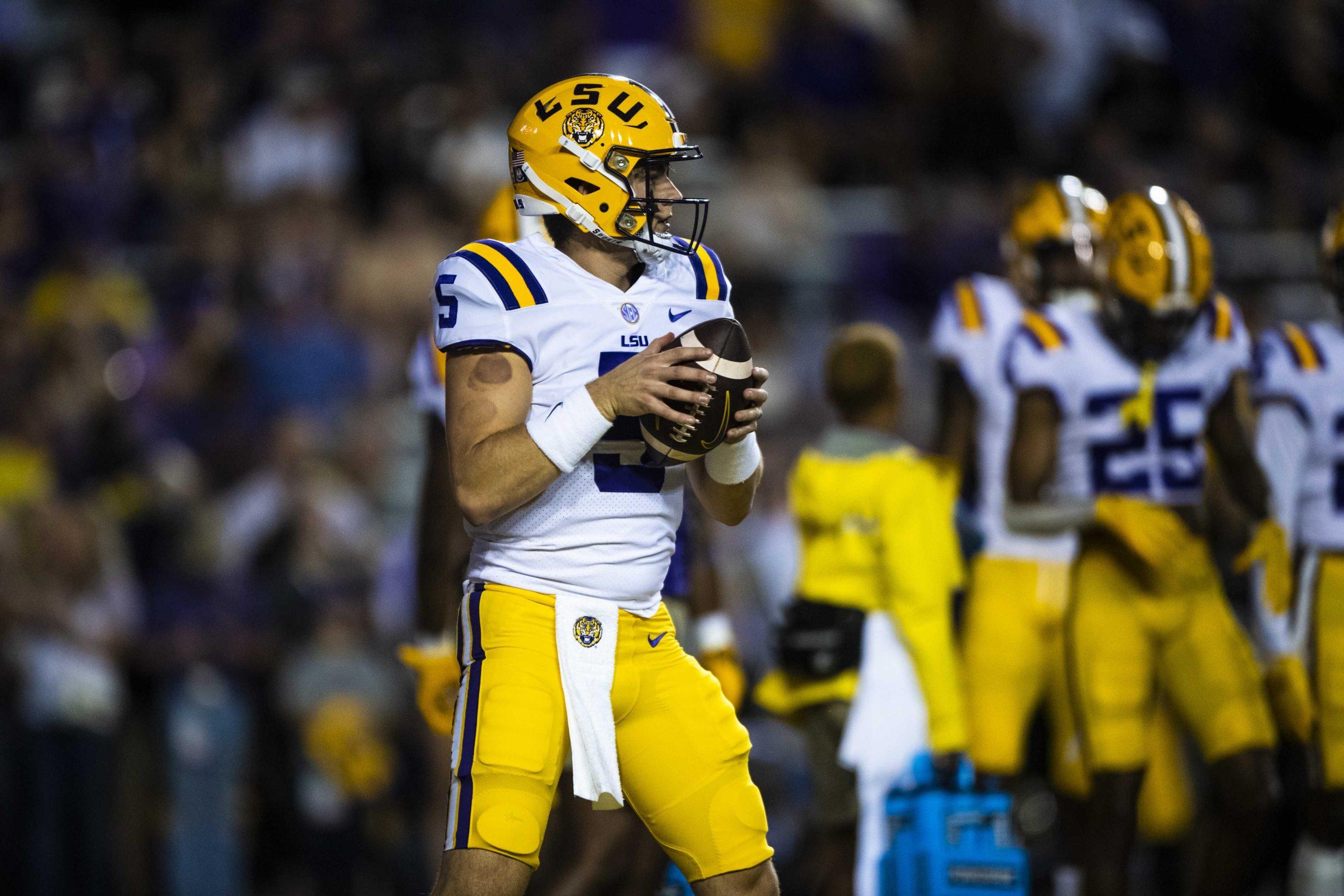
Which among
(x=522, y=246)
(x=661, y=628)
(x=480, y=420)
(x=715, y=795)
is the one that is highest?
(x=522, y=246)

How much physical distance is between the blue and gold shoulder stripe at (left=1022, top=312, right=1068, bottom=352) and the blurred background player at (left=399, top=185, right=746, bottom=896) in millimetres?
1116

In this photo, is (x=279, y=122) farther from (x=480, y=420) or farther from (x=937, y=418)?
(x=480, y=420)

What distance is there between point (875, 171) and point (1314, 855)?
20.3 ft

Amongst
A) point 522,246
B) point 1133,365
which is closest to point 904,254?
point 1133,365

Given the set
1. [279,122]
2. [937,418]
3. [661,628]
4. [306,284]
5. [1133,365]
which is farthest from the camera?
[279,122]

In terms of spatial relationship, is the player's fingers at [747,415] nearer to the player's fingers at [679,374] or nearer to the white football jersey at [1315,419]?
the player's fingers at [679,374]

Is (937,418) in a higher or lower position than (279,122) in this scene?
lower

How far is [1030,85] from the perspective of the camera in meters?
11.0

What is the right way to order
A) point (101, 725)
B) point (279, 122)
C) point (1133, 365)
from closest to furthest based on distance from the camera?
point (1133, 365), point (101, 725), point (279, 122)

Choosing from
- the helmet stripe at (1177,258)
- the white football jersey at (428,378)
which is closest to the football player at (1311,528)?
the helmet stripe at (1177,258)

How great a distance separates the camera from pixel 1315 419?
530 cm

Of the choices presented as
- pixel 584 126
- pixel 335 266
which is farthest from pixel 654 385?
pixel 335 266

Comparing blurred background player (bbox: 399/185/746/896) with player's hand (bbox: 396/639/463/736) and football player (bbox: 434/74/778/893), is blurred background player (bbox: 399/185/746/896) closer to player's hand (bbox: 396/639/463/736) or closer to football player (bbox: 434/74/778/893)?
player's hand (bbox: 396/639/463/736)

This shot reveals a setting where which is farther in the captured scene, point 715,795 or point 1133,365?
point 1133,365
